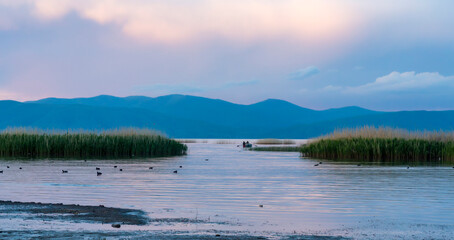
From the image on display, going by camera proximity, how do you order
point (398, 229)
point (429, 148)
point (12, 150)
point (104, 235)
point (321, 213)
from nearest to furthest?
1. point (104, 235)
2. point (398, 229)
3. point (321, 213)
4. point (429, 148)
5. point (12, 150)

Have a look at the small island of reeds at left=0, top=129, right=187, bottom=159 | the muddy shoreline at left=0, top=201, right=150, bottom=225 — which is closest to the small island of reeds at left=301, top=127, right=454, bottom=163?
the small island of reeds at left=0, top=129, right=187, bottom=159

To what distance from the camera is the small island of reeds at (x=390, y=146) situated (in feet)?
137

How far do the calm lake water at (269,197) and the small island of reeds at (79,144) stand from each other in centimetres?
1493

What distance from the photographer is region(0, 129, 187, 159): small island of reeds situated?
45500mm

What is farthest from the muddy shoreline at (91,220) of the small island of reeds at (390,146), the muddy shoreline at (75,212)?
the small island of reeds at (390,146)

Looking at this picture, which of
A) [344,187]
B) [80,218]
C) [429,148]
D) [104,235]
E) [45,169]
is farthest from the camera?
[429,148]

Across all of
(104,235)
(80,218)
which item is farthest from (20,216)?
(104,235)

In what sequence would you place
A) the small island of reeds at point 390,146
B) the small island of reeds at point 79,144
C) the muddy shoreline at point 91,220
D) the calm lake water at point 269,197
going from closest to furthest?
the muddy shoreline at point 91,220 → the calm lake water at point 269,197 → the small island of reeds at point 390,146 → the small island of reeds at point 79,144

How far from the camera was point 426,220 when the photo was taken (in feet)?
46.7

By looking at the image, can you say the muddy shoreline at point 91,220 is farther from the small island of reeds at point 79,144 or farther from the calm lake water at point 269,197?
the small island of reeds at point 79,144

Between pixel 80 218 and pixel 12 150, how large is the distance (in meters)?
34.1

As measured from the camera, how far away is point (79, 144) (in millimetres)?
45969

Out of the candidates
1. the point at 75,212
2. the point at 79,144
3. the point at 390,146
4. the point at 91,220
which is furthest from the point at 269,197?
the point at 79,144

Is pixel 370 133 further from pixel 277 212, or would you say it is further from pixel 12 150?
pixel 277 212
